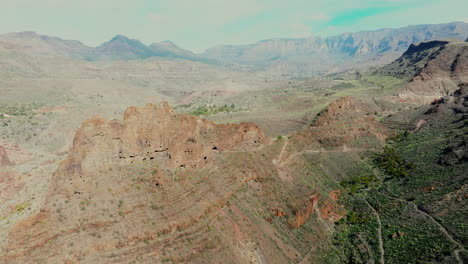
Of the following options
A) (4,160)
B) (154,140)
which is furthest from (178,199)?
(4,160)

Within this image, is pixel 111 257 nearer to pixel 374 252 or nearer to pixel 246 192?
pixel 246 192

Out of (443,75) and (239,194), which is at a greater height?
(239,194)

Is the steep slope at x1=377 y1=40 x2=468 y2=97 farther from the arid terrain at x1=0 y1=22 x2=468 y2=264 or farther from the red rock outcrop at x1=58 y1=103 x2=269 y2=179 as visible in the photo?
the red rock outcrop at x1=58 y1=103 x2=269 y2=179

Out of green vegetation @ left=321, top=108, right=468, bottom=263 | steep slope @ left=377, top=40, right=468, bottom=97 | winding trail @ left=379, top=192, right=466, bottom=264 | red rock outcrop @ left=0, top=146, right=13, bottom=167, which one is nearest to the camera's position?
winding trail @ left=379, top=192, right=466, bottom=264

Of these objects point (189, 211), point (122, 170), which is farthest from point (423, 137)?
point (122, 170)

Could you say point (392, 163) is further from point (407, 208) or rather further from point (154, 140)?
point (154, 140)

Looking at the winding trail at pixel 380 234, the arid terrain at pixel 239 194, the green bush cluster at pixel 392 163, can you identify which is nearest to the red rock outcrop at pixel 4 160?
the arid terrain at pixel 239 194

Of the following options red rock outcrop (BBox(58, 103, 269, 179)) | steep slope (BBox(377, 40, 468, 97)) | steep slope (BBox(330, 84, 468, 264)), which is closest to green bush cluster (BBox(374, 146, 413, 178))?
steep slope (BBox(330, 84, 468, 264))

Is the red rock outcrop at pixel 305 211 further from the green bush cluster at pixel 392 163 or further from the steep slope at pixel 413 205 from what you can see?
the green bush cluster at pixel 392 163
